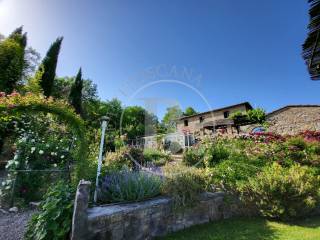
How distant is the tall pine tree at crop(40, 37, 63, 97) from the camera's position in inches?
527

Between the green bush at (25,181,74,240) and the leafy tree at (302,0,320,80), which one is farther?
the green bush at (25,181,74,240)

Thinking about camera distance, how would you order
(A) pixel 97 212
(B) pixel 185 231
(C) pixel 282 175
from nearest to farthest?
(A) pixel 97 212
(B) pixel 185 231
(C) pixel 282 175

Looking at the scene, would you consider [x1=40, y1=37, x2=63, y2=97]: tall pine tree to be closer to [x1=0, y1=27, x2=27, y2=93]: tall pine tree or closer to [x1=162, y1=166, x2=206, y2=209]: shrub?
[x1=0, y1=27, x2=27, y2=93]: tall pine tree

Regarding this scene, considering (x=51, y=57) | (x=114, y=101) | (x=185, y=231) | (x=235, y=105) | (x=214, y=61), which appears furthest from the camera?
(x=114, y=101)

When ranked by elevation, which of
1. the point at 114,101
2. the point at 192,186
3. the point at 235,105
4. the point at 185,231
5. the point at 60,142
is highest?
the point at 114,101

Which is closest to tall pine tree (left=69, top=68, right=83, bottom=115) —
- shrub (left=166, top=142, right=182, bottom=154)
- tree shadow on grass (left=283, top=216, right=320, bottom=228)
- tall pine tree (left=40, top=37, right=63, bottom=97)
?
→ tall pine tree (left=40, top=37, right=63, bottom=97)

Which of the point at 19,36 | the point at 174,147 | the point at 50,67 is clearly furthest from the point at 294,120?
the point at 19,36

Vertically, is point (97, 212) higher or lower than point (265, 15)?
lower

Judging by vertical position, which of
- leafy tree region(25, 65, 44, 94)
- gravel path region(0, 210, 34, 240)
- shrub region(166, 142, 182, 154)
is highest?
leafy tree region(25, 65, 44, 94)

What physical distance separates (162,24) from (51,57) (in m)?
10.8

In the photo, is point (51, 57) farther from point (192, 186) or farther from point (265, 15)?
point (192, 186)

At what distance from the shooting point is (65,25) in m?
Answer: 5.98

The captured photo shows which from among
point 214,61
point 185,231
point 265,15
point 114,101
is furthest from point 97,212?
point 114,101

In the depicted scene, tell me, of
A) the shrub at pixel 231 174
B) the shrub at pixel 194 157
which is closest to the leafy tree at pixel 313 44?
the shrub at pixel 231 174
